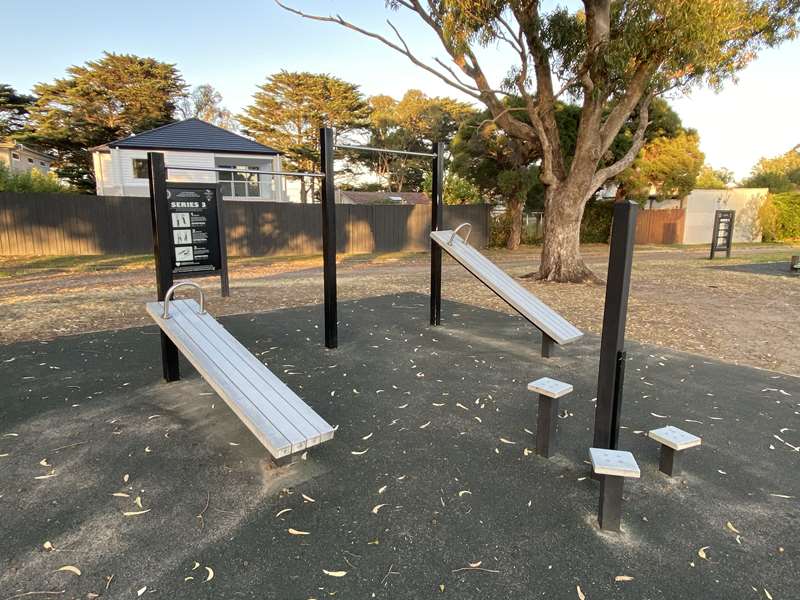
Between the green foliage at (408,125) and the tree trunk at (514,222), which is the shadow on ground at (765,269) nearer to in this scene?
the tree trunk at (514,222)

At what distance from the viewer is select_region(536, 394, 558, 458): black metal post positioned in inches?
104

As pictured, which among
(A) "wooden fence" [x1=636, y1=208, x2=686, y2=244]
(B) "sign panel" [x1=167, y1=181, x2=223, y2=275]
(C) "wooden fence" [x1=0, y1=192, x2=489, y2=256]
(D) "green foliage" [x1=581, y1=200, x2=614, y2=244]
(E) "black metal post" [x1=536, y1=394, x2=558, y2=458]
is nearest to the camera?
(E) "black metal post" [x1=536, y1=394, x2=558, y2=458]

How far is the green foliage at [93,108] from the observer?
2616cm

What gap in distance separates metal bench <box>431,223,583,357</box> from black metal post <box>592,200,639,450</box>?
172 cm

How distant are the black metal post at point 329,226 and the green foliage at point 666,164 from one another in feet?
51.9

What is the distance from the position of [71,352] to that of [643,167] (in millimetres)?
18476

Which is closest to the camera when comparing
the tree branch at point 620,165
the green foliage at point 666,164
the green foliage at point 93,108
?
the tree branch at point 620,165

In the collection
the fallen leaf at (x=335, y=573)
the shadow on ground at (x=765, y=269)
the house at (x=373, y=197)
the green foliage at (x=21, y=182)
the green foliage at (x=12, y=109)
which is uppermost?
the green foliage at (x=12, y=109)

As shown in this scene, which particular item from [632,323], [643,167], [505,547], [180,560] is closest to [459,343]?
[632,323]

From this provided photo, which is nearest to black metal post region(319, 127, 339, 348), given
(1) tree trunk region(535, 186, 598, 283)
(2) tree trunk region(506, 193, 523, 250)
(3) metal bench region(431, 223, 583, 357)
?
(3) metal bench region(431, 223, 583, 357)

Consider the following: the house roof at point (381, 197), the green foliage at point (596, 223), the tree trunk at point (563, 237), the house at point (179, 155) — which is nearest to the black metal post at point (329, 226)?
the tree trunk at point (563, 237)

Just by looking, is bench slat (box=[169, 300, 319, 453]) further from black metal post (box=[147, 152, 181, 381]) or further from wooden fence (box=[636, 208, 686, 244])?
wooden fence (box=[636, 208, 686, 244])

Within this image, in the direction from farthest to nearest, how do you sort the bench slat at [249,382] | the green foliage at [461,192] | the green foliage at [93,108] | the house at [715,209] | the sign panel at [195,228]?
1. the green foliage at [93,108]
2. the house at [715,209]
3. the green foliage at [461,192]
4. the sign panel at [195,228]
5. the bench slat at [249,382]

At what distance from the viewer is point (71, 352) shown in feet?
14.8
